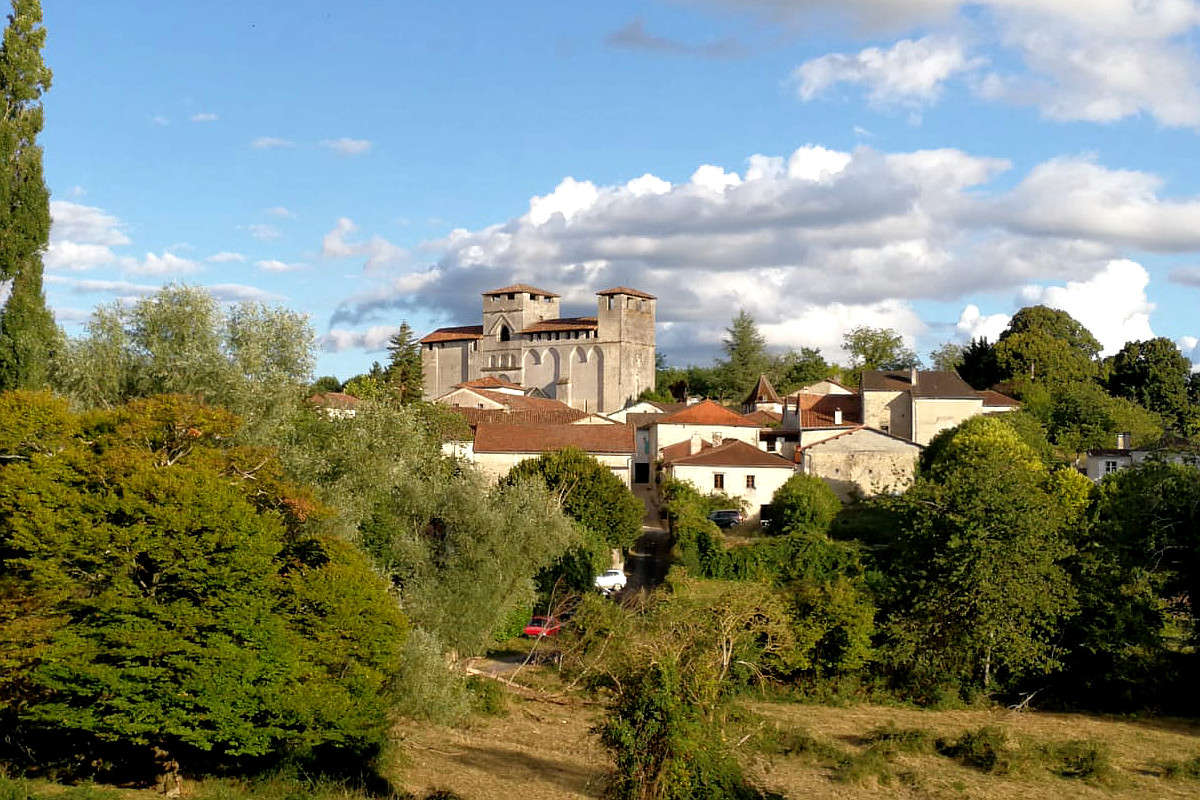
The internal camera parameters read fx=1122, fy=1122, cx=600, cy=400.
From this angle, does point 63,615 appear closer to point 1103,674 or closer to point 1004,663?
point 1004,663

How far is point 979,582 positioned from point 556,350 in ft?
236

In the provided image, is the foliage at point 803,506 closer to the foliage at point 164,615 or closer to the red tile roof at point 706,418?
the red tile roof at point 706,418

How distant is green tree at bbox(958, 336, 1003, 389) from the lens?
3484 inches

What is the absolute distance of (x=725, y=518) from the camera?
1951 inches

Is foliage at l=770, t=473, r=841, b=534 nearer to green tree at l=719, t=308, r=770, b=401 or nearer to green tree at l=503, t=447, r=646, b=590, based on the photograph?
green tree at l=503, t=447, r=646, b=590

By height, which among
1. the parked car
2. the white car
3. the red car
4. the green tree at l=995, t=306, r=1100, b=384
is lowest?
the red car

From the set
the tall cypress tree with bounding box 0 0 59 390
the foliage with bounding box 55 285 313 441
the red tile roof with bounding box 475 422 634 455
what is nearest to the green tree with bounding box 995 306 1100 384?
the red tile roof with bounding box 475 422 634 455

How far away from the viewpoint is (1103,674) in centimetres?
2850

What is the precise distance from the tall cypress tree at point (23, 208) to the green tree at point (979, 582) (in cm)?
2169

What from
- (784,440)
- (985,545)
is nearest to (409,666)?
(985,545)

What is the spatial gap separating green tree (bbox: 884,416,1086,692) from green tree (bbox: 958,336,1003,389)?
61506 mm

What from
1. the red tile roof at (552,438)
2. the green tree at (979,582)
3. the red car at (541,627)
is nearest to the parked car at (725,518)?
the red tile roof at (552,438)

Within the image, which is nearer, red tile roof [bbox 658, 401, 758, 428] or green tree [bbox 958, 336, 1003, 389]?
red tile roof [bbox 658, 401, 758, 428]

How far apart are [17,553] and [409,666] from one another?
23.1 ft
